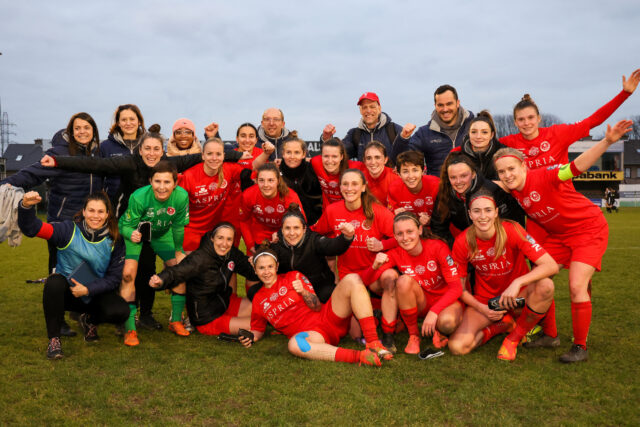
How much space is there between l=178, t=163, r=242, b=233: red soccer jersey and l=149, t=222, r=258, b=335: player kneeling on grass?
0.61 meters

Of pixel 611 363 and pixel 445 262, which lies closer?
pixel 611 363

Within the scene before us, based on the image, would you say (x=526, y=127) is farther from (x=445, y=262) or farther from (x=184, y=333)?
(x=184, y=333)

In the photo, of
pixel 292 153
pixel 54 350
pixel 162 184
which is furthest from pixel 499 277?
pixel 54 350

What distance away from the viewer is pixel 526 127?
4.95 metres

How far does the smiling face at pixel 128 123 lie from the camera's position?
547cm

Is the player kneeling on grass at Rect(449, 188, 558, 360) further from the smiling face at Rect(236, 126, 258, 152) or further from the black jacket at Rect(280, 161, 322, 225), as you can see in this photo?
the smiling face at Rect(236, 126, 258, 152)

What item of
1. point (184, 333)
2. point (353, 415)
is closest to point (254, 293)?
point (184, 333)

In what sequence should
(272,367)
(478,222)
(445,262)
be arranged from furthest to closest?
(445,262) < (478,222) < (272,367)

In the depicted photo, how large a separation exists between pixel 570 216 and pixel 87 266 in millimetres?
4531

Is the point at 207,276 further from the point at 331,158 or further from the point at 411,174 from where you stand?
the point at 411,174

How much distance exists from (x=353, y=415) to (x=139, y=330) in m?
3.14

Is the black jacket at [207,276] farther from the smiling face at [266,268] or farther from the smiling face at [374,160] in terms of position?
the smiling face at [374,160]

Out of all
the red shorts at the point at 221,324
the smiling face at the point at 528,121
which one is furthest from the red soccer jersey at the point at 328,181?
the smiling face at the point at 528,121

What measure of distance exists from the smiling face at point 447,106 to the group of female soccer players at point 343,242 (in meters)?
0.64
